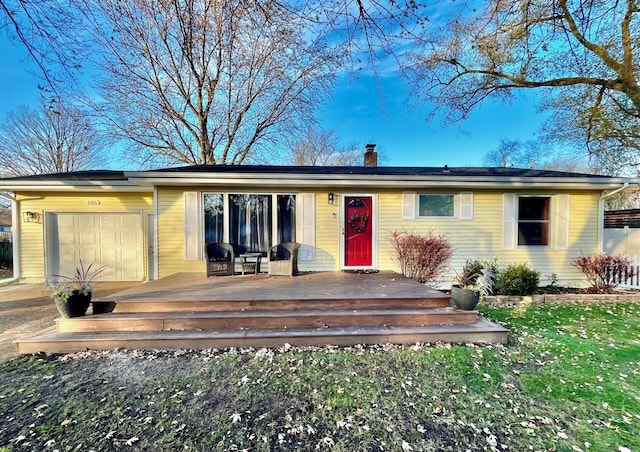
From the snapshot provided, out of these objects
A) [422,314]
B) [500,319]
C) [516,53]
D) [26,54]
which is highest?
[516,53]

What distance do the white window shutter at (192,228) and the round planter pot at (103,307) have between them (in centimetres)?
244

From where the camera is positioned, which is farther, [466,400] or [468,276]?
[468,276]

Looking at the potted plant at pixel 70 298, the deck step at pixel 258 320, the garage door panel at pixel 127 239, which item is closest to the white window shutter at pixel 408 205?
the deck step at pixel 258 320

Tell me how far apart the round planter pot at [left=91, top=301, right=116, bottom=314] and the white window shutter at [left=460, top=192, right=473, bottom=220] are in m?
7.23

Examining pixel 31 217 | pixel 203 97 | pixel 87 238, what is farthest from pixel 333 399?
pixel 203 97

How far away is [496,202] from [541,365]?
481cm

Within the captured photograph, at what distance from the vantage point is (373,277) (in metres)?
5.93

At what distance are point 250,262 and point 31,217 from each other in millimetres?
6079

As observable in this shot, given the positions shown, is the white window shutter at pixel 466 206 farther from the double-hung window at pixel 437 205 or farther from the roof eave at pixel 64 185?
the roof eave at pixel 64 185

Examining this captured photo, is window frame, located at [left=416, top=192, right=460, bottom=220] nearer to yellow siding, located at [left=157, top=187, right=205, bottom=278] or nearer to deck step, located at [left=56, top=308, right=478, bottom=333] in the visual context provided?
deck step, located at [left=56, top=308, right=478, bottom=333]

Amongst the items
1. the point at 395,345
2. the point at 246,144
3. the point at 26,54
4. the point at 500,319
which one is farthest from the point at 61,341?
the point at 246,144

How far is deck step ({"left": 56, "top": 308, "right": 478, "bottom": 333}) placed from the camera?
12.0ft

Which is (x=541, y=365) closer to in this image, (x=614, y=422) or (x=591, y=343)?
(x=614, y=422)

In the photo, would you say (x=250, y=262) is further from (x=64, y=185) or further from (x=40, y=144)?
(x=40, y=144)
